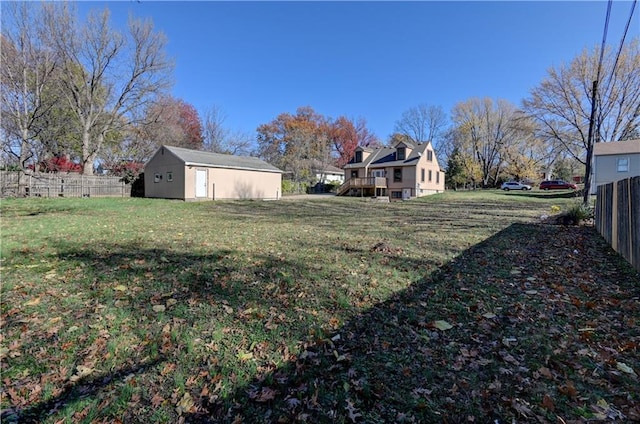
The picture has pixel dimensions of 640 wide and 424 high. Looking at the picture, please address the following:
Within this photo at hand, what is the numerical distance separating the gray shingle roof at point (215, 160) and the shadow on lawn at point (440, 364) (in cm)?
1941

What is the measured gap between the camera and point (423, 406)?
87.6 inches

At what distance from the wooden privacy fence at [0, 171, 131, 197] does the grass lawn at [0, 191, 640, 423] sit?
58.5 feet

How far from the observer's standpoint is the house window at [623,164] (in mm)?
25562

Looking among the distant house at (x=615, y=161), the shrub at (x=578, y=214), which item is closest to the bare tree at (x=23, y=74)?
the shrub at (x=578, y=214)

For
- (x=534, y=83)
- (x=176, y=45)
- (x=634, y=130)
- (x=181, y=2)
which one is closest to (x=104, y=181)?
(x=176, y=45)

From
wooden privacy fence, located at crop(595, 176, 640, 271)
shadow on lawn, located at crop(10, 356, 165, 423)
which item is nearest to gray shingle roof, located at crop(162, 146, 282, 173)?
shadow on lawn, located at crop(10, 356, 165, 423)

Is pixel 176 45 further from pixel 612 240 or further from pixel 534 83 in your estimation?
pixel 534 83

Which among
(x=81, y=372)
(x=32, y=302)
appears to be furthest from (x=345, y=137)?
(x=81, y=372)

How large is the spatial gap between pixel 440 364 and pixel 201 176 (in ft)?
68.0

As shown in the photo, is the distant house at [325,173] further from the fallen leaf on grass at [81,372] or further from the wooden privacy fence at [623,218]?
the fallen leaf on grass at [81,372]

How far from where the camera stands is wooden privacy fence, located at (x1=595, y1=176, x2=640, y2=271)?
193 inches

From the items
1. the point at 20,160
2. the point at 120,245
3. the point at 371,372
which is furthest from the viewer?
the point at 20,160

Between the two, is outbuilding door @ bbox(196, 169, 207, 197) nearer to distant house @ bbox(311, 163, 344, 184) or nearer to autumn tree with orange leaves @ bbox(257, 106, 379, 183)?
autumn tree with orange leaves @ bbox(257, 106, 379, 183)

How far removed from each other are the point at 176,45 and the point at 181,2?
15527mm
